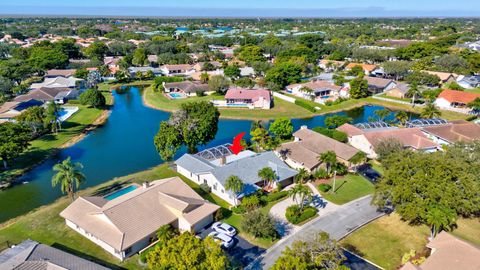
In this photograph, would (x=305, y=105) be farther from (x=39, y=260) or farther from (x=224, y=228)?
(x=39, y=260)

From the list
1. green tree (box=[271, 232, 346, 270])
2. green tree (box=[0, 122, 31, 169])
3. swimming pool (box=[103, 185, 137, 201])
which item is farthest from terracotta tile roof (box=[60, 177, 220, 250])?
green tree (box=[0, 122, 31, 169])

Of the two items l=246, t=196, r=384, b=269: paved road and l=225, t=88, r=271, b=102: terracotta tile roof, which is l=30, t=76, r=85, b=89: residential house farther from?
l=246, t=196, r=384, b=269: paved road

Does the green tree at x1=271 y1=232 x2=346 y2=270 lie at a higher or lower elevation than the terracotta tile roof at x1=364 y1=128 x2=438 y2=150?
higher

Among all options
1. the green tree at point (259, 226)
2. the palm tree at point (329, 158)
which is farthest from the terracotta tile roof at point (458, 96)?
the green tree at point (259, 226)

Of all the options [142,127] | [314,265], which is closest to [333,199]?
[314,265]

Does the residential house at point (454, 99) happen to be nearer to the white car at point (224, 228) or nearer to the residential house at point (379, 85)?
the residential house at point (379, 85)
